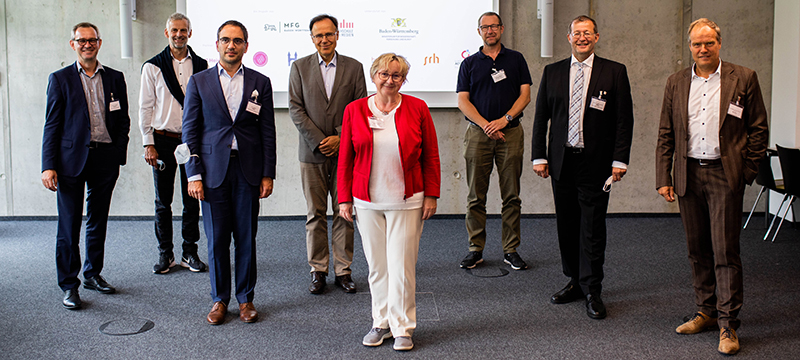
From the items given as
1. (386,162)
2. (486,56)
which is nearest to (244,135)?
(386,162)

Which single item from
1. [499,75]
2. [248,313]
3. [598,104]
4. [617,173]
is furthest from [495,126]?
[248,313]

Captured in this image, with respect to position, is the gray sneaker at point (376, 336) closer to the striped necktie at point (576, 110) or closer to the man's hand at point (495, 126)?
the striped necktie at point (576, 110)

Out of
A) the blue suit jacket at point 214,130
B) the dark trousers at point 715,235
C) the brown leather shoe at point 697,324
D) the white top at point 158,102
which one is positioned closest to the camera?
the dark trousers at point 715,235

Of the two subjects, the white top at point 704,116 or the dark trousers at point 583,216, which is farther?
the dark trousers at point 583,216

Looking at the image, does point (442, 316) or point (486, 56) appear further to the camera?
point (486, 56)

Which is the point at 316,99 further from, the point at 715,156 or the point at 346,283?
the point at 715,156

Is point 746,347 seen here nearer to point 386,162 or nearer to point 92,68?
point 386,162

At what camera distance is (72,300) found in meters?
3.47

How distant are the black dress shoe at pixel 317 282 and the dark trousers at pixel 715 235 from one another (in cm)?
216

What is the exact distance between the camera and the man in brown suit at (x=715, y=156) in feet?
9.27

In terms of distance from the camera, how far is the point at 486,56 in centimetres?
434

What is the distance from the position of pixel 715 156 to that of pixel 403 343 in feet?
5.81

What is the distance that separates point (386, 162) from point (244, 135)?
917 mm

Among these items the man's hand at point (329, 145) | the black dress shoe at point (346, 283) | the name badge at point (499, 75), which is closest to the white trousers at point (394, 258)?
the black dress shoe at point (346, 283)
